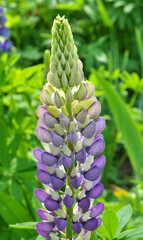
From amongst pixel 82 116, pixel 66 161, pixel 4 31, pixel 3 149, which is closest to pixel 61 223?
pixel 66 161

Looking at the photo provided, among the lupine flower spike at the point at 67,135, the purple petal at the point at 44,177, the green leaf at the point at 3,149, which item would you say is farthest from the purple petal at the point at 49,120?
the green leaf at the point at 3,149

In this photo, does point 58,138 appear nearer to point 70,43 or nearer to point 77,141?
point 77,141

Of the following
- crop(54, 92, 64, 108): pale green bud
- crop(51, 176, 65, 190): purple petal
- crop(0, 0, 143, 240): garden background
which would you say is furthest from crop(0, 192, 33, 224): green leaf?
crop(54, 92, 64, 108): pale green bud

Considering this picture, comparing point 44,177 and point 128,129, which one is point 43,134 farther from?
point 128,129

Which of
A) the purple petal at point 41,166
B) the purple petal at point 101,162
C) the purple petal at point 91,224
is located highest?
the purple petal at point 41,166

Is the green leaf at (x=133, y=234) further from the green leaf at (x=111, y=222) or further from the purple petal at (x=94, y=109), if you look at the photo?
the purple petal at (x=94, y=109)

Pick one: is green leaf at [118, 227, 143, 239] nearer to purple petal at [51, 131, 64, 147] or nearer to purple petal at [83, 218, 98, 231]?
purple petal at [83, 218, 98, 231]
